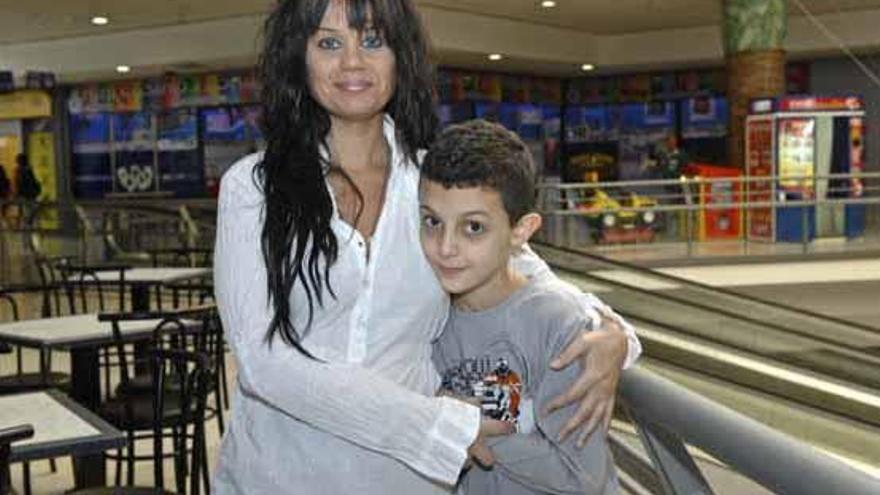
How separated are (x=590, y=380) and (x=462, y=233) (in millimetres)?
229

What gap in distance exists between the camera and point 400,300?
4.60 feet

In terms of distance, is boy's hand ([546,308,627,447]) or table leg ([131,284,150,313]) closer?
boy's hand ([546,308,627,447])

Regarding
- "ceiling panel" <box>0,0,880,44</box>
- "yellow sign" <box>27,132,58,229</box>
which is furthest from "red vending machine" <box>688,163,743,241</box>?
"yellow sign" <box>27,132,58,229</box>

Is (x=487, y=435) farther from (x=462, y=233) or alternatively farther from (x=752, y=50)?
(x=752, y=50)

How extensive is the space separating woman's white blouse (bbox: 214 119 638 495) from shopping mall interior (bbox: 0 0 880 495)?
0.07 feet

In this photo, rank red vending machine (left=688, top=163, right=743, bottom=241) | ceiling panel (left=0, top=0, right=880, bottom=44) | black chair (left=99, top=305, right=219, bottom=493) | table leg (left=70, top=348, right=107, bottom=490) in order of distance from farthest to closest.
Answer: ceiling panel (left=0, top=0, right=880, bottom=44) → red vending machine (left=688, top=163, right=743, bottom=241) → table leg (left=70, top=348, right=107, bottom=490) → black chair (left=99, top=305, right=219, bottom=493)

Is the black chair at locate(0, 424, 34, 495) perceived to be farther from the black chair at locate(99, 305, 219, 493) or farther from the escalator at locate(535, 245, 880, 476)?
the escalator at locate(535, 245, 880, 476)

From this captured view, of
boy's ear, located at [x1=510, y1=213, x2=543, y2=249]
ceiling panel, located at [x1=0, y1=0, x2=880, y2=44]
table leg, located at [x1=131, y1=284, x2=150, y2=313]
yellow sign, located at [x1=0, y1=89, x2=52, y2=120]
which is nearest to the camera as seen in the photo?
boy's ear, located at [x1=510, y1=213, x2=543, y2=249]

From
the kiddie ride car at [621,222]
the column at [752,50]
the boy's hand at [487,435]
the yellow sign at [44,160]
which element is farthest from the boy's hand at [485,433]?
the yellow sign at [44,160]

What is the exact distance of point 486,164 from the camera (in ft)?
4.52

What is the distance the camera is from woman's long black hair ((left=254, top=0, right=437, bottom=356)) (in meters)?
1.35

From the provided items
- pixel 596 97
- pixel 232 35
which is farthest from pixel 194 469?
pixel 596 97

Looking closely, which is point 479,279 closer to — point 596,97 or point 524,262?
point 524,262

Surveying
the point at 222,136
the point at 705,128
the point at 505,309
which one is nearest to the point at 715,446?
the point at 505,309
